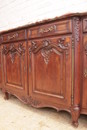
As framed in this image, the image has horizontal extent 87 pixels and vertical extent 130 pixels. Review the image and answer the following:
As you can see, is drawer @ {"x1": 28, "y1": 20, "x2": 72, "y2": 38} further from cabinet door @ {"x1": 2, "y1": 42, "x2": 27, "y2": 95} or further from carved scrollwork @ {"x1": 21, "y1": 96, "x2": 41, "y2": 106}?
carved scrollwork @ {"x1": 21, "y1": 96, "x2": 41, "y2": 106}

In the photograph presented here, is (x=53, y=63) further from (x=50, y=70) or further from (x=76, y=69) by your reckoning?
(x=76, y=69)

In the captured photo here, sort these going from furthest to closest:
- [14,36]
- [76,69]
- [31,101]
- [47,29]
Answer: [14,36] < [31,101] < [47,29] < [76,69]

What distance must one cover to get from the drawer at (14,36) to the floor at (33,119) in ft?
2.45

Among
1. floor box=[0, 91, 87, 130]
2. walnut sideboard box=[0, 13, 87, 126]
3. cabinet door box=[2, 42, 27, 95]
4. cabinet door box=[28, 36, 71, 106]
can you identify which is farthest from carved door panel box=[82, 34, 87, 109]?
cabinet door box=[2, 42, 27, 95]

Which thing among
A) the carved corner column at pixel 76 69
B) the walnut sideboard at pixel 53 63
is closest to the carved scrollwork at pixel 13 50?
the walnut sideboard at pixel 53 63

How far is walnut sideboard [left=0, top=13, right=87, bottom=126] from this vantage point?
882 mm

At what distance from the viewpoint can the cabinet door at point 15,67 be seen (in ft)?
3.98

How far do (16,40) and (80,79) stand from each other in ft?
2.47

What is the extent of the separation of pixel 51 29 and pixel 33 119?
2.64ft

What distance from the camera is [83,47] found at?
0.89 metres

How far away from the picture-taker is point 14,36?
1272mm

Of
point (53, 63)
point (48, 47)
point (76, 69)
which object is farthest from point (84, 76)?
point (48, 47)

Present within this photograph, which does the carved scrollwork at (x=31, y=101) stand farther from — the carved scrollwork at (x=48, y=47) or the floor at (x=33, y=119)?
the carved scrollwork at (x=48, y=47)

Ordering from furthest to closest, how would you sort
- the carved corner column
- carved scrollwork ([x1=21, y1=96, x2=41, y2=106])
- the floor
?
carved scrollwork ([x1=21, y1=96, x2=41, y2=106]), the floor, the carved corner column
